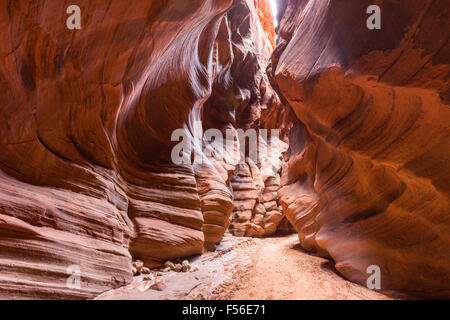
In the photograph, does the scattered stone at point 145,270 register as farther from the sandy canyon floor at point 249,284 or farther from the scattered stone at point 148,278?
the scattered stone at point 148,278

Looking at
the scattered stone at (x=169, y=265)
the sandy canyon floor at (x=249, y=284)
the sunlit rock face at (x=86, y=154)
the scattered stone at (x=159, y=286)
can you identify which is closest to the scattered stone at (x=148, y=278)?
the sandy canyon floor at (x=249, y=284)

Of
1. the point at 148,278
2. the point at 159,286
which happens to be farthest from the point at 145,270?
the point at 159,286

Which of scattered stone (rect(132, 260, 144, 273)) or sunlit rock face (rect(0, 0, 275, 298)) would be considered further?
scattered stone (rect(132, 260, 144, 273))

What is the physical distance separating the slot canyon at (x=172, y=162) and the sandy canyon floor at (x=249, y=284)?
0.15 ft

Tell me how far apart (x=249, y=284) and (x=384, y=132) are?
3.36 m

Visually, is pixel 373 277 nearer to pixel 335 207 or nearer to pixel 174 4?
pixel 335 207

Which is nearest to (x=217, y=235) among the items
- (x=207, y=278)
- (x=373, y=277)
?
(x=207, y=278)

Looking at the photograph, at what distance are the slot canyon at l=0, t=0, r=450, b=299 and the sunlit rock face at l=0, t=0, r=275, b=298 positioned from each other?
0.02 metres

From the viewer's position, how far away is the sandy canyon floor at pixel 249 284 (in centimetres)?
340

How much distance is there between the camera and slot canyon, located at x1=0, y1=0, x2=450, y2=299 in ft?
10.3

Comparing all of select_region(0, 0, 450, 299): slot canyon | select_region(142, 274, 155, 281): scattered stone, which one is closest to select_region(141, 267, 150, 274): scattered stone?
select_region(0, 0, 450, 299): slot canyon

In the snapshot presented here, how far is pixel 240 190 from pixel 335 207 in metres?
8.91

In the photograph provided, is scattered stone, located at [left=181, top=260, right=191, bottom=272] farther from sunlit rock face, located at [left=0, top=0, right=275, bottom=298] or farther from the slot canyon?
sunlit rock face, located at [left=0, top=0, right=275, bottom=298]
